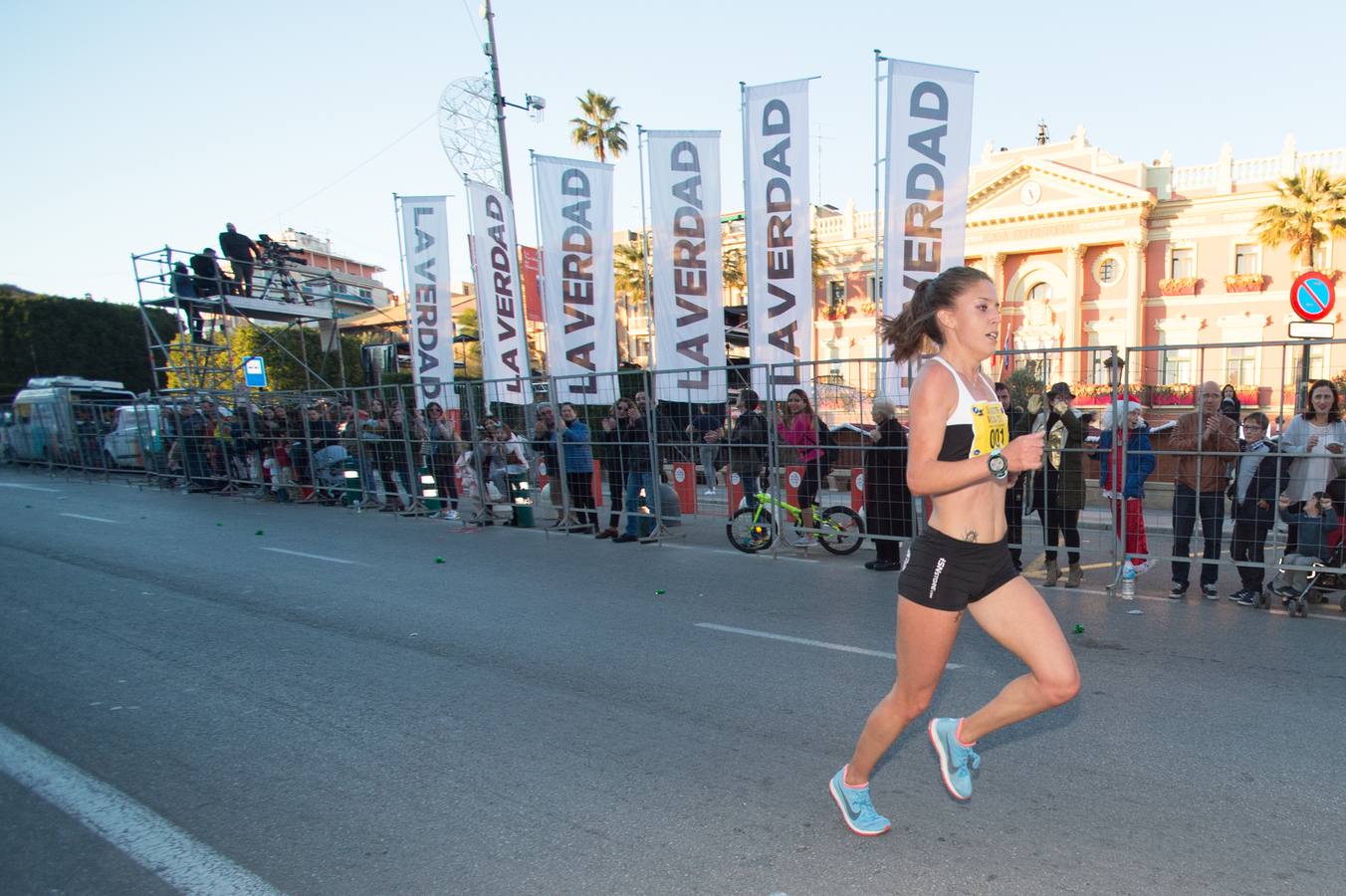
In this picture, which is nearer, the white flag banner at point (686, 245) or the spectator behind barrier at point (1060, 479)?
the spectator behind barrier at point (1060, 479)

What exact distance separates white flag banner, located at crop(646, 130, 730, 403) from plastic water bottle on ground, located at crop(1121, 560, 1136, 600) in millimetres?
7003

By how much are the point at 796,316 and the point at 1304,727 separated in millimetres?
8533

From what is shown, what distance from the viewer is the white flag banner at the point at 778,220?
11.5m

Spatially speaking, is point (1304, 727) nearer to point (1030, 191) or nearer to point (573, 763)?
point (573, 763)

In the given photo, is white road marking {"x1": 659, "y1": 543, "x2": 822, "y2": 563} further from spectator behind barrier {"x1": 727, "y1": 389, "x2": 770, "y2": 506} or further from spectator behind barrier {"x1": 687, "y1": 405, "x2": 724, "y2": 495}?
spectator behind barrier {"x1": 687, "y1": 405, "x2": 724, "y2": 495}

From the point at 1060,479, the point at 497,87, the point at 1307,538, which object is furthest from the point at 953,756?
the point at 497,87

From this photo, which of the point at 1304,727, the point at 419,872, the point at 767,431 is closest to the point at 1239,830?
the point at 1304,727

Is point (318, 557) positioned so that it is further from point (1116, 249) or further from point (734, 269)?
point (1116, 249)

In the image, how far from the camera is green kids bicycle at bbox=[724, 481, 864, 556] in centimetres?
919

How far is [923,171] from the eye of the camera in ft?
34.3

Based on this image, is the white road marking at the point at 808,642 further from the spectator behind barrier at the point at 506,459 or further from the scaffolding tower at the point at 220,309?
the scaffolding tower at the point at 220,309

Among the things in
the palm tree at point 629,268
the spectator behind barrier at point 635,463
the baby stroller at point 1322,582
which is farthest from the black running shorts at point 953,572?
the palm tree at point 629,268

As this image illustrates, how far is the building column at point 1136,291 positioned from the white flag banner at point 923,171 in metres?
32.8

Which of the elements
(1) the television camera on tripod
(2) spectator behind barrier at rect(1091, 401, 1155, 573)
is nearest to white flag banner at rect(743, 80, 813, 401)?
(2) spectator behind barrier at rect(1091, 401, 1155, 573)
